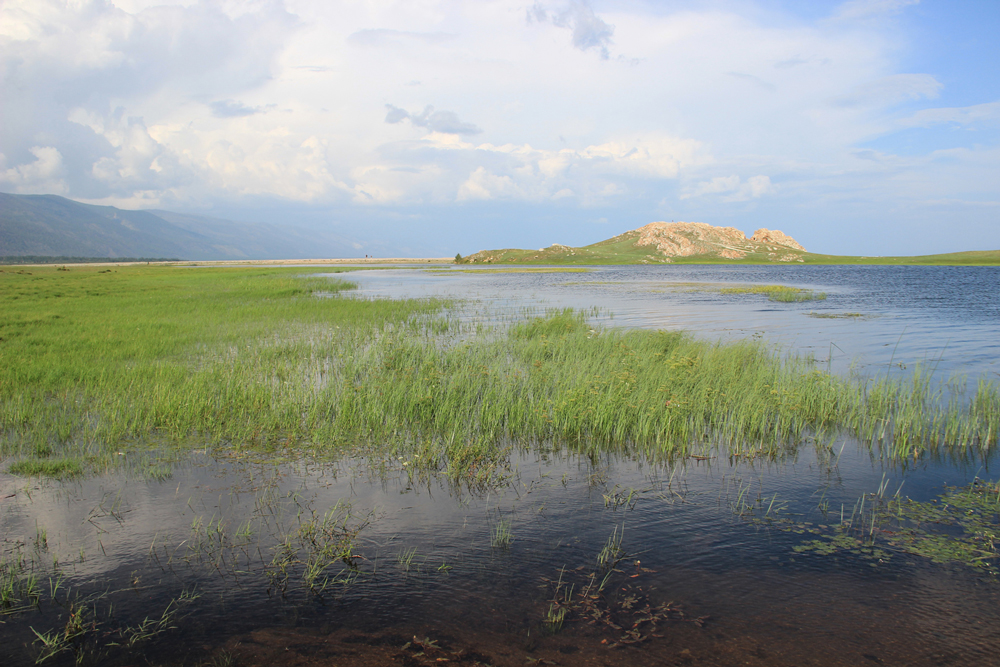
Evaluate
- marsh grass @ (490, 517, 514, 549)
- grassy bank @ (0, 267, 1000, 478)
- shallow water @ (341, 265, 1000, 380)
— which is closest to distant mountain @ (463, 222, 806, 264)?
shallow water @ (341, 265, 1000, 380)

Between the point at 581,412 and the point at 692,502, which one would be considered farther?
the point at 581,412

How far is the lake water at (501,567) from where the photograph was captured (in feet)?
17.7

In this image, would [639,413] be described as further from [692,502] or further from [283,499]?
[283,499]

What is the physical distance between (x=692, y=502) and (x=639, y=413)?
3.37m

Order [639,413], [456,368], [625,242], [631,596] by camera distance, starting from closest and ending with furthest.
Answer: [631,596] < [639,413] < [456,368] < [625,242]

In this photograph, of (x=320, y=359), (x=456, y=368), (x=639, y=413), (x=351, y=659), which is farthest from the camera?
A: (x=320, y=359)

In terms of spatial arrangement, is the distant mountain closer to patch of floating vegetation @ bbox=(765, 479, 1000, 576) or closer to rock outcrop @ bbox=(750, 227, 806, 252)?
rock outcrop @ bbox=(750, 227, 806, 252)

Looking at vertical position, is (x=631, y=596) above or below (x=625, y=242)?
below

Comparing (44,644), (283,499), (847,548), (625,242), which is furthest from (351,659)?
(625,242)

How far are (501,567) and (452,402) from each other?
5.87 meters

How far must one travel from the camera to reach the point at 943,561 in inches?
266

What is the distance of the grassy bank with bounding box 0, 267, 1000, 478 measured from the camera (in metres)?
10.9

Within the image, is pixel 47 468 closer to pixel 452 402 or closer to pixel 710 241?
pixel 452 402

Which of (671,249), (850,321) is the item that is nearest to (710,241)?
(671,249)
